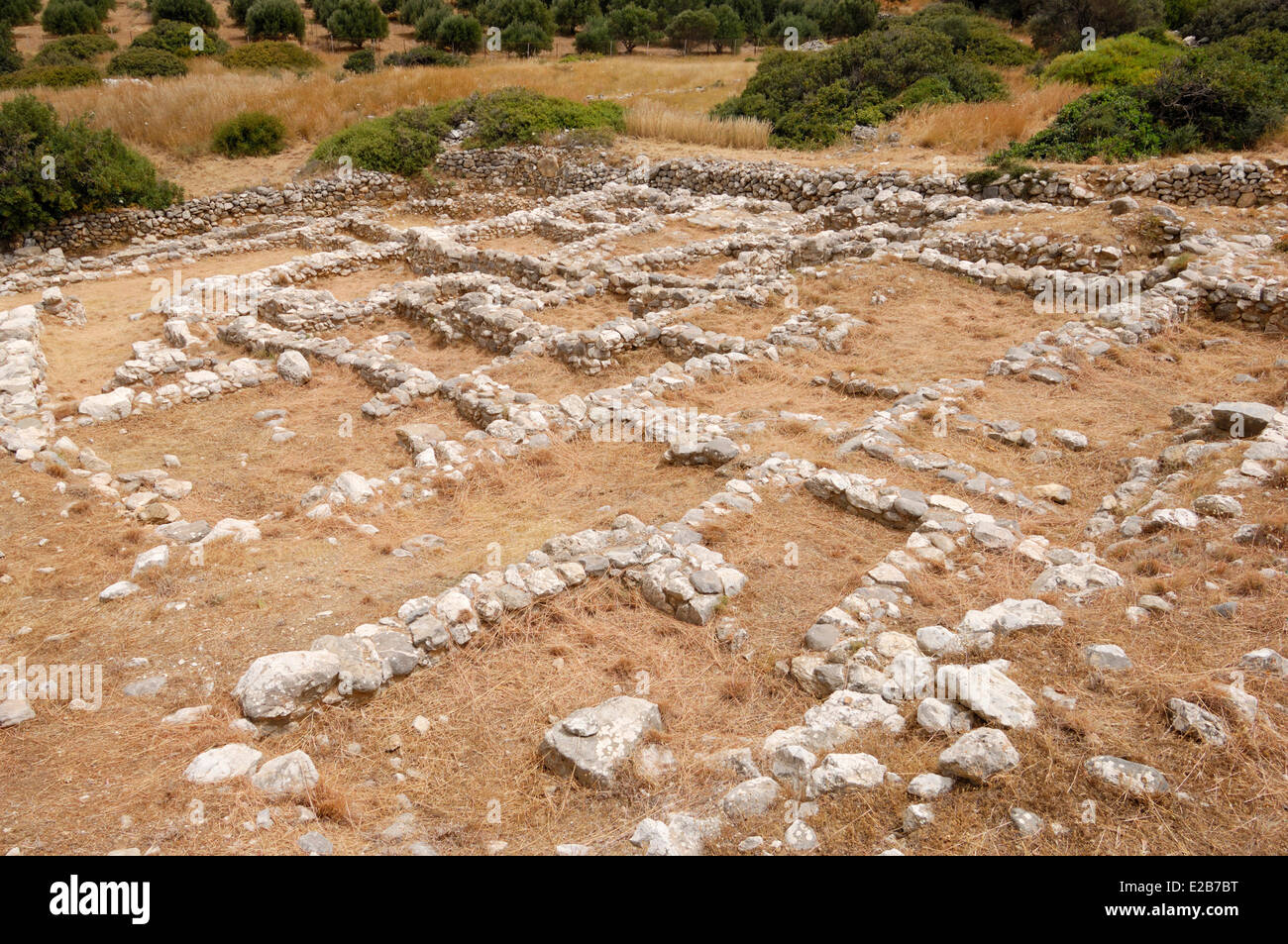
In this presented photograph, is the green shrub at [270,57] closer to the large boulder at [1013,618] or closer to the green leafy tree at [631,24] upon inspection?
the green leafy tree at [631,24]

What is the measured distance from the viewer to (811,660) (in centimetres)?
515

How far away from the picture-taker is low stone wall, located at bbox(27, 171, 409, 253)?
1955cm

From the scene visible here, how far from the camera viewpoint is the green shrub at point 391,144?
23906 millimetres

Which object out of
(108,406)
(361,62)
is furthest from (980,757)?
(361,62)

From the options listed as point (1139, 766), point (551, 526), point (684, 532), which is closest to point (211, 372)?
point (551, 526)

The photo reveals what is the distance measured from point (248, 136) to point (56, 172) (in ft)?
22.4

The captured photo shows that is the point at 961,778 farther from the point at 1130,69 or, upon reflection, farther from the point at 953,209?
Result: the point at 1130,69

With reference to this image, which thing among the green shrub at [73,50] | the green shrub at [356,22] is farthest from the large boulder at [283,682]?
the green shrub at [356,22]

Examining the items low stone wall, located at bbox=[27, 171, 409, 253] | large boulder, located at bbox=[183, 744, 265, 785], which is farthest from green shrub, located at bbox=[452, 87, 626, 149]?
large boulder, located at bbox=[183, 744, 265, 785]

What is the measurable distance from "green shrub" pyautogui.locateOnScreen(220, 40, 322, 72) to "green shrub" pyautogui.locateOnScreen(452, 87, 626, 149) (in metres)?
15.2

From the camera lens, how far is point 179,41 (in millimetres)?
39156

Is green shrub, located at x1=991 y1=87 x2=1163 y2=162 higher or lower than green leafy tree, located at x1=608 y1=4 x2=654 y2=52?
lower

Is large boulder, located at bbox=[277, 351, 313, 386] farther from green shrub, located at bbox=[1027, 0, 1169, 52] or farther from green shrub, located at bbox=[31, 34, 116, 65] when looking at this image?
green shrub, located at bbox=[31, 34, 116, 65]

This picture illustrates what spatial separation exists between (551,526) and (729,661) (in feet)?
8.12
